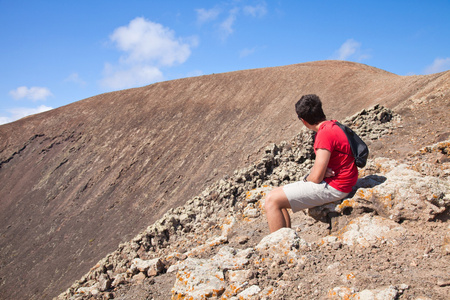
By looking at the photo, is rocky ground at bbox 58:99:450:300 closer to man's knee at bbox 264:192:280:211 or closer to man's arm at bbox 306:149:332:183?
man's knee at bbox 264:192:280:211

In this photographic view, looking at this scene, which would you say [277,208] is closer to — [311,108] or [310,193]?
[310,193]

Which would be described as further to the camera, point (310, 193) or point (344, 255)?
point (310, 193)

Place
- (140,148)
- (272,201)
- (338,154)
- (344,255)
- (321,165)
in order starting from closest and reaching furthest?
(344,255) → (321,165) → (338,154) → (272,201) → (140,148)

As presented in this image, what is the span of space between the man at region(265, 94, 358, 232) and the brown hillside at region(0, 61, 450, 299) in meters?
4.02

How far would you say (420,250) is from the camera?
2.57 metres

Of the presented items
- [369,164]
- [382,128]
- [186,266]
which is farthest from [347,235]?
[382,128]

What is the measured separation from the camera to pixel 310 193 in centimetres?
323

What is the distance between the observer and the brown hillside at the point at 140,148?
1238 cm

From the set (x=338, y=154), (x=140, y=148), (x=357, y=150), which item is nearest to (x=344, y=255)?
(x=338, y=154)

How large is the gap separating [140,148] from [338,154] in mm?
16891

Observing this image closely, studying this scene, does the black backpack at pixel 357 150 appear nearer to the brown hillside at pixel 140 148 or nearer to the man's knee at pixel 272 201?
the man's knee at pixel 272 201

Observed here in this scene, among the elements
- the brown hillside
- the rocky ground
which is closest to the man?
the rocky ground

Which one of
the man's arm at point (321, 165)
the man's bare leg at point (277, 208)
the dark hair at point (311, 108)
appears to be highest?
the dark hair at point (311, 108)

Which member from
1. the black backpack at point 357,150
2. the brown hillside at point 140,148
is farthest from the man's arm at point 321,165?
the brown hillside at point 140,148
